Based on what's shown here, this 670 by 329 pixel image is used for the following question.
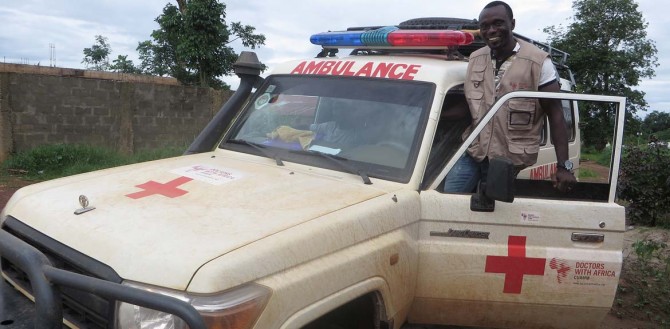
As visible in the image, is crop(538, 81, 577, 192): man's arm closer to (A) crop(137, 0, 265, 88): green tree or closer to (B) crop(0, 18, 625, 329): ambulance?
(B) crop(0, 18, 625, 329): ambulance

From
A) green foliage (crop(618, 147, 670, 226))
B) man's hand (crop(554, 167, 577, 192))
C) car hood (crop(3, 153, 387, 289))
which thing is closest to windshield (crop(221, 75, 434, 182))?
car hood (crop(3, 153, 387, 289))

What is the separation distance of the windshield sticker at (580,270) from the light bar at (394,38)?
128cm

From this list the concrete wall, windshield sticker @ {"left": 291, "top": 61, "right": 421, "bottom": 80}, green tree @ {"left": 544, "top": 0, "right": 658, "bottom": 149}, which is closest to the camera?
windshield sticker @ {"left": 291, "top": 61, "right": 421, "bottom": 80}

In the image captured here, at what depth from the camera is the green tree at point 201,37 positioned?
1316cm

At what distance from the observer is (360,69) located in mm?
3152

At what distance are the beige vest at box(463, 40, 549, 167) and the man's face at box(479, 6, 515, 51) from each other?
0.14 m

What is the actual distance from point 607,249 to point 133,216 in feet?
7.48

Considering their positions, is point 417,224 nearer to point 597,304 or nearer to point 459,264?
point 459,264

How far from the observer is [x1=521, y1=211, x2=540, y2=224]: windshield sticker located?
2.67 meters

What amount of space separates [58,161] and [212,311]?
28.1ft

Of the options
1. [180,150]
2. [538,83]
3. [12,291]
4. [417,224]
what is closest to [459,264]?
[417,224]

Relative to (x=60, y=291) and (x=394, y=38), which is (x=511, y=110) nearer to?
(x=394, y=38)

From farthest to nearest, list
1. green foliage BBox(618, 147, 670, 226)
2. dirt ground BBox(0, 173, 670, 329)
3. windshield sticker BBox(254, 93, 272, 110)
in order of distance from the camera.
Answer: green foliage BBox(618, 147, 670, 226), dirt ground BBox(0, 173, 670, 329), windshield sticker BBox(254, 93, 272, 110)

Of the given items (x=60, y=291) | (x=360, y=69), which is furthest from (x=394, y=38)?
(x=60, y=291)
